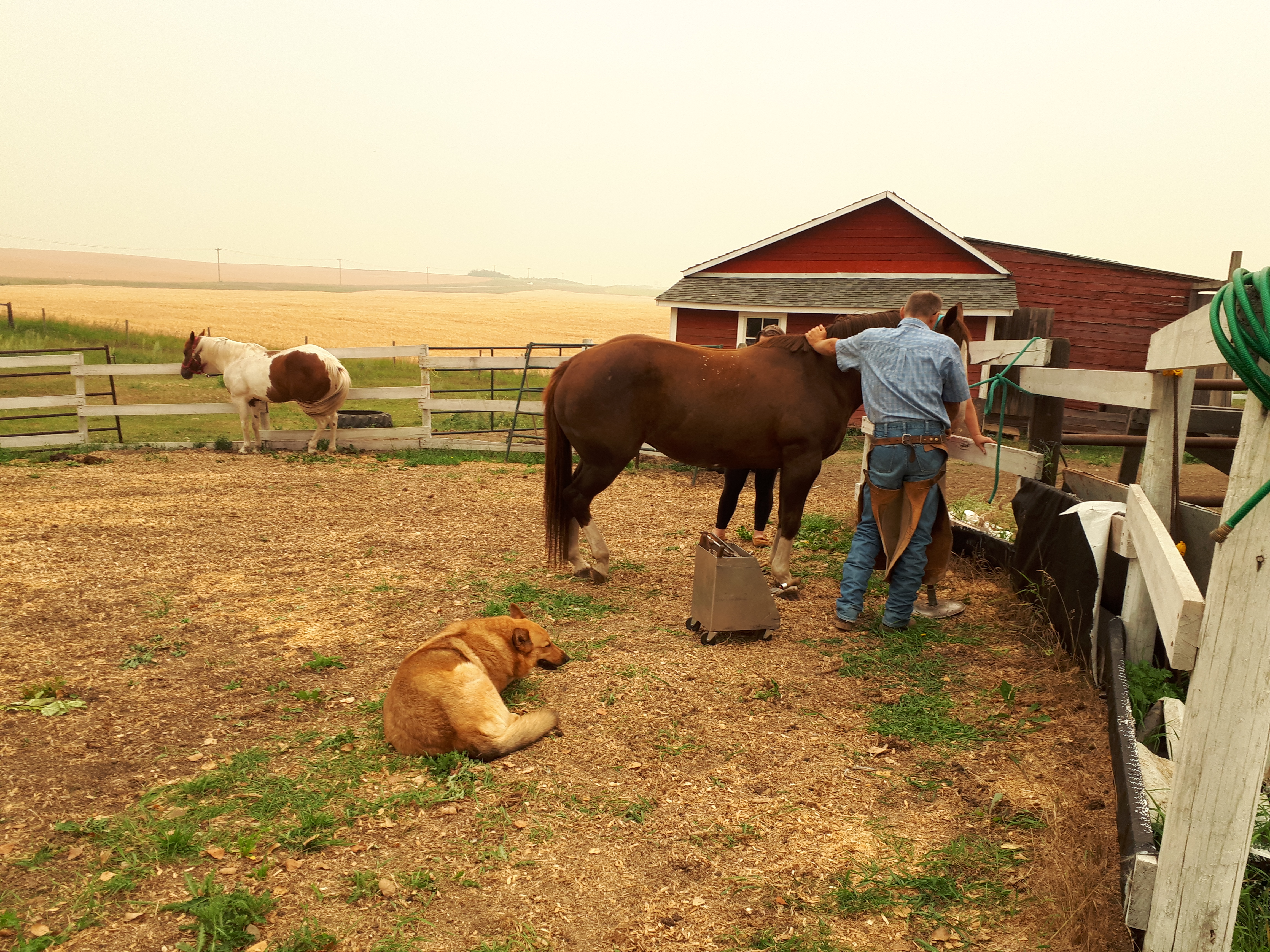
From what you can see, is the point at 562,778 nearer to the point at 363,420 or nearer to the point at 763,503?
the point at 763,503

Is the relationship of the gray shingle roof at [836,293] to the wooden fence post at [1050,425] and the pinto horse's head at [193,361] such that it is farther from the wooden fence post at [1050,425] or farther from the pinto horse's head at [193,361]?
the wooden fence post at [1050,425]

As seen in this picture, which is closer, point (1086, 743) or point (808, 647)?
point (1086, 743)

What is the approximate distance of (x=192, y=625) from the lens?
16.6 ft

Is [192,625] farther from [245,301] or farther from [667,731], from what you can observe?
[245,301]

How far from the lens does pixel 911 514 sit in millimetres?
4762

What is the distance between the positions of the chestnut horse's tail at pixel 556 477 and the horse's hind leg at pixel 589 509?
5 cm

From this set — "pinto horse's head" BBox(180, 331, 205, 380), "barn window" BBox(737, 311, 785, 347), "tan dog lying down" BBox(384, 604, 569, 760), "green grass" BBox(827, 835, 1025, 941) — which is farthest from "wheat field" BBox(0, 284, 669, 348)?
"green grass" BBox(827, 835, 1025, 941)

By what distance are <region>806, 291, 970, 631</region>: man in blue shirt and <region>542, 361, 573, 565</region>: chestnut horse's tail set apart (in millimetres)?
2135

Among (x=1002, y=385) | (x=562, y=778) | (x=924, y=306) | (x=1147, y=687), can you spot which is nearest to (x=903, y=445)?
(x=924, y=306)

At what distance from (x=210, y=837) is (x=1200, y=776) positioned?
10.6ft

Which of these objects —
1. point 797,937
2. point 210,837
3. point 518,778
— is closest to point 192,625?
point 210,837

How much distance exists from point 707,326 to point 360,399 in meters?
7.42

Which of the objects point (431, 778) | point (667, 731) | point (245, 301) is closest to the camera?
point (431, 778)

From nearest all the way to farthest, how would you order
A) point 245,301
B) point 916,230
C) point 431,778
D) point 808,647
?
1. point 431,778
2. point 808,647
3. point 916,230
4. point 245,301
